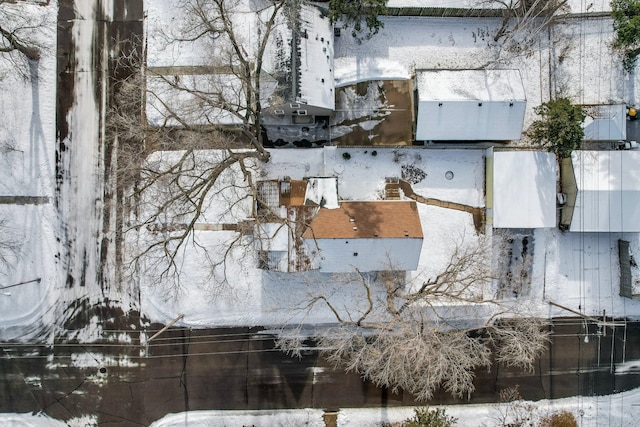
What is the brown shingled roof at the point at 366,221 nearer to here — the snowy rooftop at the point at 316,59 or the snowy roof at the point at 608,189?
the snowy rooftop at the point at 316,59

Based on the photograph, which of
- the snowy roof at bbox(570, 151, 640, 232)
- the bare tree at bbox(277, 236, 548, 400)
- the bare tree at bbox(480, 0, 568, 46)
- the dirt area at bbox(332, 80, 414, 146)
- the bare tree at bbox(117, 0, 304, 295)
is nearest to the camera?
the bare tree at bbox(277, 236, 548, 400)

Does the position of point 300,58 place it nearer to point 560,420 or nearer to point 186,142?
point 186,142

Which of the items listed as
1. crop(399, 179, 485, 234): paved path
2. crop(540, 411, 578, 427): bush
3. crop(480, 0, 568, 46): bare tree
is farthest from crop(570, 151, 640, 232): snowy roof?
crop(540, 411, 578, 427): bush

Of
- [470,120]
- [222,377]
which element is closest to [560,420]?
[470,120]

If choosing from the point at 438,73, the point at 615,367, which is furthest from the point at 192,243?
the point at 615,367

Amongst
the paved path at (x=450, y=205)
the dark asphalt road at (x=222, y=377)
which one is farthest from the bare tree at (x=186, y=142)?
the paved path at (x=450, y=205)

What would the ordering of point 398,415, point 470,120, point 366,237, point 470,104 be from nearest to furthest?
point 366,237
point 470,104
point 470,120
point 398,415

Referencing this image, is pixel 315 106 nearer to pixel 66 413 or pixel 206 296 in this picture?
pixel 206 296

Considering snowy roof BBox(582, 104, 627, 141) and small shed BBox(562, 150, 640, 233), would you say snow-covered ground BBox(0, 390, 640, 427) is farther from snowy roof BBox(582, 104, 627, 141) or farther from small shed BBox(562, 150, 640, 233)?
snowy roof BBox(582, 104, 627, 141)
